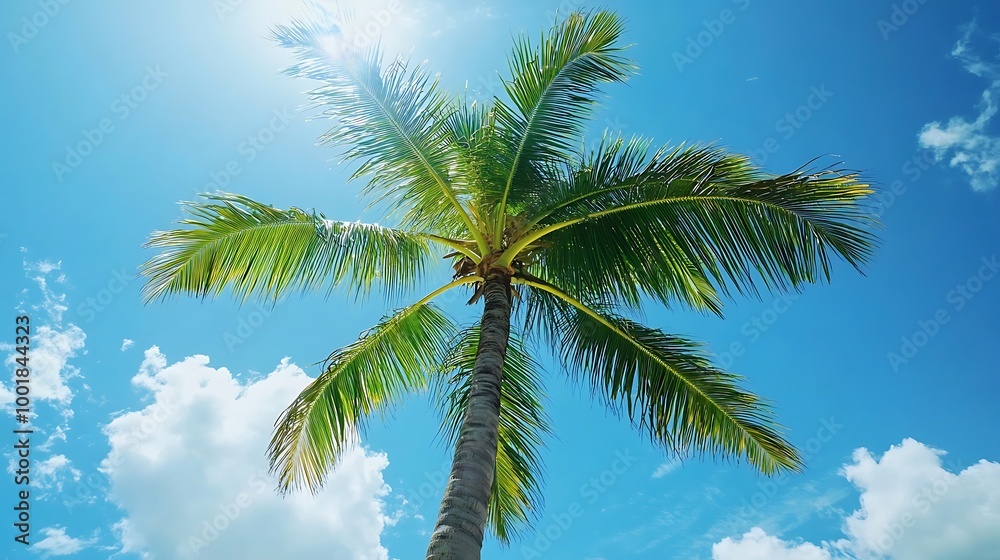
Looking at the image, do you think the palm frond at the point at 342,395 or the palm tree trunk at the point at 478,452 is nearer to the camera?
the palm tree trunk at the point at 478,452

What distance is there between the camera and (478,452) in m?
5.56

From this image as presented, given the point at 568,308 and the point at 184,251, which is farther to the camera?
the point at 568,308

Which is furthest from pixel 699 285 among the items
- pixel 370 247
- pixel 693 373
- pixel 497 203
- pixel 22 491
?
pixel 22 491

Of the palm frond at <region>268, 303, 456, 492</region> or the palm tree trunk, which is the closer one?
the palm tree trunk

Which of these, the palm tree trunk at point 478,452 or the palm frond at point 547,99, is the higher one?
the palm frond at point 547,99

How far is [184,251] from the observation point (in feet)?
24.4

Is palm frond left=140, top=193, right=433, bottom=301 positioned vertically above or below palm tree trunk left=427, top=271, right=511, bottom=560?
above

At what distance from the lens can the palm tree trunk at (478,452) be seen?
4.84 meters

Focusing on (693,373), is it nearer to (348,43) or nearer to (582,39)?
(582,39)

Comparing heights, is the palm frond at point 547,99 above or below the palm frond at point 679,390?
above

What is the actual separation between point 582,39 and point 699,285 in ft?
10.8

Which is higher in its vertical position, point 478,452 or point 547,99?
point 547,99

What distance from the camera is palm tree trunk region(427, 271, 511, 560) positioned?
4840mm

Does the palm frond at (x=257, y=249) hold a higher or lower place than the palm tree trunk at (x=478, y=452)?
higher
